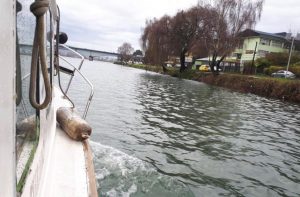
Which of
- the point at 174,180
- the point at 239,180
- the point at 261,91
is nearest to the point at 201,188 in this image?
the point at 174,180

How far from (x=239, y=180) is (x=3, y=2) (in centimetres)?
552

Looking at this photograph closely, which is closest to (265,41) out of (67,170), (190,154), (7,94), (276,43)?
(276,43)

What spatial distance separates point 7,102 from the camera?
1.15m

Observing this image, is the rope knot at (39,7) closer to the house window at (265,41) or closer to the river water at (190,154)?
the river water at (190,154)

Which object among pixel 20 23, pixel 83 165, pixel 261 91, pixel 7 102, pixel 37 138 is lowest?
pixel 261 91

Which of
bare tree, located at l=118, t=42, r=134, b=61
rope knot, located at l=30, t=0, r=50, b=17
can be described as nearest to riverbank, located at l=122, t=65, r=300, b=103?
rope knot, located at l=30, t=0, r=50, b=17

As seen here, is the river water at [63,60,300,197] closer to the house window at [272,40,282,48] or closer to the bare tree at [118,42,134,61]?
the house window at [272,40,282,48]

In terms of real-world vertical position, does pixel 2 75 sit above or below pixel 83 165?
above

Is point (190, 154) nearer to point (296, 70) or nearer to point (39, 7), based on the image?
point (39, 7)

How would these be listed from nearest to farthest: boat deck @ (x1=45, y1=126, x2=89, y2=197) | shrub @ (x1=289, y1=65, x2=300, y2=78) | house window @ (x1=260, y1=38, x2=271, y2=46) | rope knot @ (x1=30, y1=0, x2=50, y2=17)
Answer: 1. rope knot @ (x1=30, y1=0, x2=50, y2=17)
2. boat deck @ (x1=45, y1=126, x2=89, y2=197)
3. shrub @ (x1=289, y1=65, x2=300, y2=78)
4. house window @ (x1=260, y1=38, x2=271, y2=46)

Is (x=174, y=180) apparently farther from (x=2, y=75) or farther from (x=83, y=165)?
(x=2, y=75)

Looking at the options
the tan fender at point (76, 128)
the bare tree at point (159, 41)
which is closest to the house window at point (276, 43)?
the bare tree at point (159, 41)

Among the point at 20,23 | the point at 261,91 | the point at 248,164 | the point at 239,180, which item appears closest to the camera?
the point at 20,23

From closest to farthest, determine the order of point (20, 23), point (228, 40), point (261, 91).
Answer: point (20, 23)
point (261, 91)
point (228, 40)
